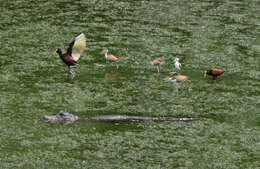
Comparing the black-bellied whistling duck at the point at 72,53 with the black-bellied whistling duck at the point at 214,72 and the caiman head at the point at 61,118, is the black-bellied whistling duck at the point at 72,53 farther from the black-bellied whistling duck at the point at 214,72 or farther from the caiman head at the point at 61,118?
the black-bellied whistling duck at the point at 214,72

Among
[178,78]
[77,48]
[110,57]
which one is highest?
[77,48]

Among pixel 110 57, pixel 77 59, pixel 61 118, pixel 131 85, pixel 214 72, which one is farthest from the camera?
pixel 110 57

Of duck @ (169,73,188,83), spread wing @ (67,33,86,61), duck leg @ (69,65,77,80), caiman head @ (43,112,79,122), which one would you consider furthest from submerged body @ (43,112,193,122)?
spread wing @ (67,33,86,61)

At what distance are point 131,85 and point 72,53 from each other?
724 millimetres

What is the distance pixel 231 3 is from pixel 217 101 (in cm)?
419

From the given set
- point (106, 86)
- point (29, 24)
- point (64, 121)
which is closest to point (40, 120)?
point (64, 121)

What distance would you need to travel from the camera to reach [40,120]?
18.9ft

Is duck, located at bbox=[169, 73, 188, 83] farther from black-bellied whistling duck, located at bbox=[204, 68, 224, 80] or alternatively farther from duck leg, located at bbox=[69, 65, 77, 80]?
duck leg, located at bbox=[69, 65, 77, 80]

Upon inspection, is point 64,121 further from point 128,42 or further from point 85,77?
point 128,42

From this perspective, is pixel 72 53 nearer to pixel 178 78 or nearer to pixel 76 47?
pixel 76 47

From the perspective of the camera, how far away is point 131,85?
6707 millimetres

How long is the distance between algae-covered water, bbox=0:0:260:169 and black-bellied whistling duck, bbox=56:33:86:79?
14 cm

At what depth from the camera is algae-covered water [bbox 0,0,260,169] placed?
5.20 meters

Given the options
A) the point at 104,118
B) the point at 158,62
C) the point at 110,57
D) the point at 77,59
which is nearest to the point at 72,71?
the point at 77,59
